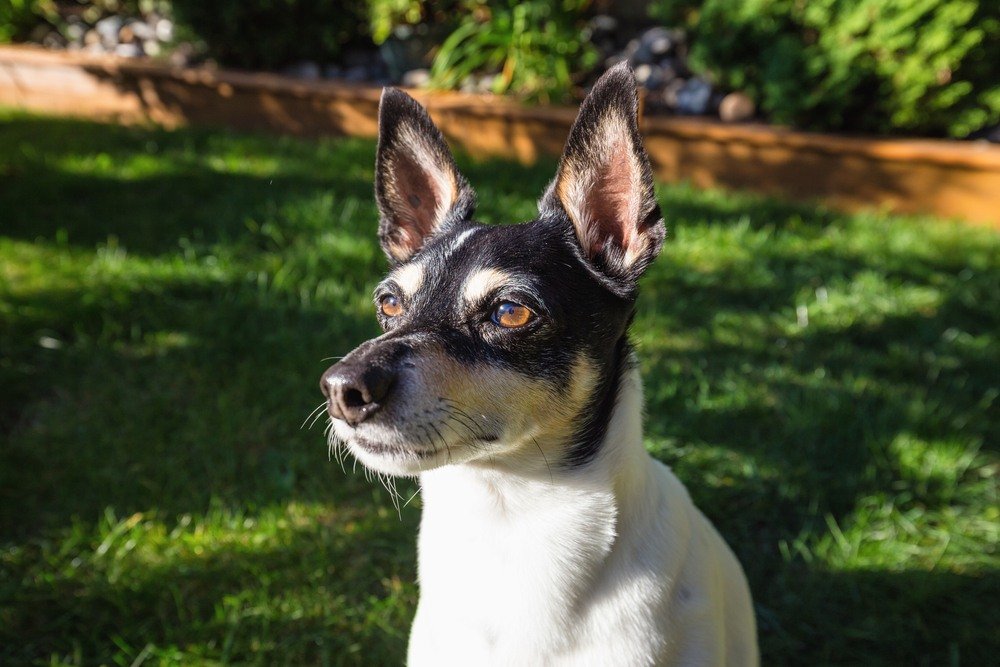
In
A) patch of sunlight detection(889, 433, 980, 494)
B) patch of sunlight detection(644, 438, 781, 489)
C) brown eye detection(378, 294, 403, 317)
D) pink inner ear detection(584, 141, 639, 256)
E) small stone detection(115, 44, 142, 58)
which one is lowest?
patch of sunlight detection(644, 438, 781, 489)

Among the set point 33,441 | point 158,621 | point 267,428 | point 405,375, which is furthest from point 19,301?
point 405,375

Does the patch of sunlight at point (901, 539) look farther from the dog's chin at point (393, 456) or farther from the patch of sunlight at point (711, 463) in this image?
the dog's chin at point (393, 456)

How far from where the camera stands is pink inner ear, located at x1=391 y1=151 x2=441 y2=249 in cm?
211

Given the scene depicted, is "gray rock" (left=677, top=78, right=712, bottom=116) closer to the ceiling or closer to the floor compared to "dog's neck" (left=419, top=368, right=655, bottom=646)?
closer to the ceiling

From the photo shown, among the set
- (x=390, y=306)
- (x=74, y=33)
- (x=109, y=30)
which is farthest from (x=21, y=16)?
(x=390, y=306)

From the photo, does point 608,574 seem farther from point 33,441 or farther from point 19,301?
point 19,301

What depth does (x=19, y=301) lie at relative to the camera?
3.70 meters

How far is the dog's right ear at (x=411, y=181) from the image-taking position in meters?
1.99

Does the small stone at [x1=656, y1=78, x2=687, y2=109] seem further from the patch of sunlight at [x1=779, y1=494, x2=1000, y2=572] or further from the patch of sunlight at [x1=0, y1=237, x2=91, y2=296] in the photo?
the patch of sunlight at [x1=0, y1=237, x2=91, y2=296]

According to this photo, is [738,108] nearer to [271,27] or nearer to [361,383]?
[271,27]

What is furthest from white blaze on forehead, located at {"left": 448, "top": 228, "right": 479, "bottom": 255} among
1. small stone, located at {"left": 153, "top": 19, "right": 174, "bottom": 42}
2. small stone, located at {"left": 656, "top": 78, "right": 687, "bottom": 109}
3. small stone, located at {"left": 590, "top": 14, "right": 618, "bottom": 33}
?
small stone, located at {"left": 153, "top": 19, "right": 174, "bottom": 42}

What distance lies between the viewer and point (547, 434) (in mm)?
1765

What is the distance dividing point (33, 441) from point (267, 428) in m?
0.91

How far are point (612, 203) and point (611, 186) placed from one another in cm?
5
